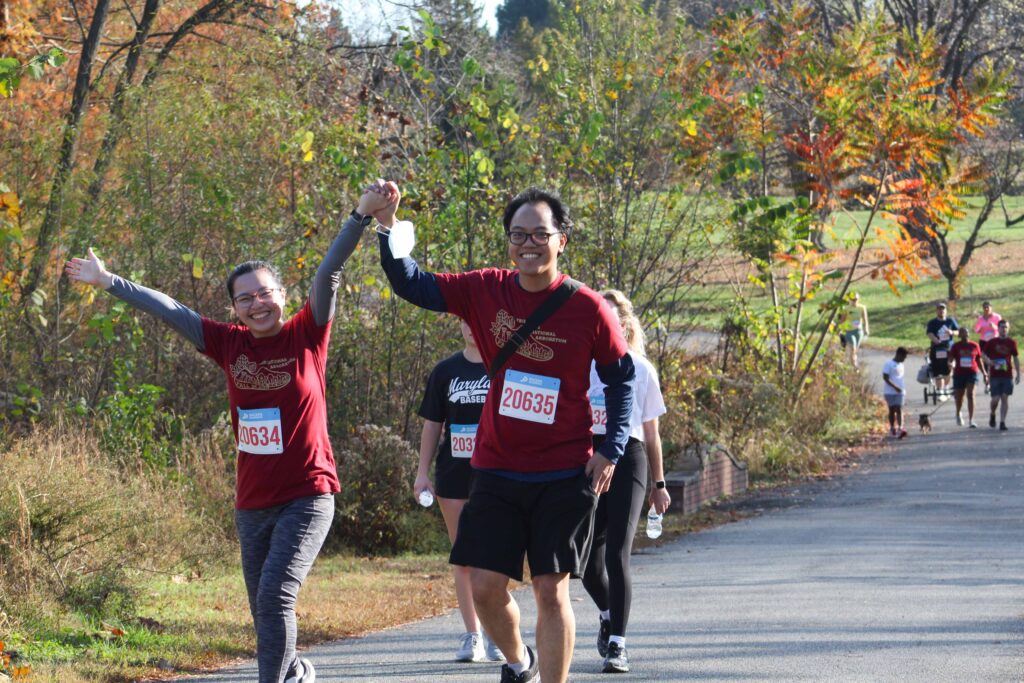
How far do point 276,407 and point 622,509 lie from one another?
2063 mm

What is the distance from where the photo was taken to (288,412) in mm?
5848

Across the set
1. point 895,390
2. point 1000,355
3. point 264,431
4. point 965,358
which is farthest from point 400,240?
point 965,358

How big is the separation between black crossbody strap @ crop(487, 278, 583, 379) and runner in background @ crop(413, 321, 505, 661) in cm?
205

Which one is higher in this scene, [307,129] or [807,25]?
[807,25]

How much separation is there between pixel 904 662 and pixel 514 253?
330 cm

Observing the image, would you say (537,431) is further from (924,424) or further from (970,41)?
(970,41)

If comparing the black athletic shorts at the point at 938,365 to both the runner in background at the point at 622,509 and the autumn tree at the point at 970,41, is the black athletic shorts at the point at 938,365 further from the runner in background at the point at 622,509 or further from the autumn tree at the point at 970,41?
the runner in background at the point at 622,509

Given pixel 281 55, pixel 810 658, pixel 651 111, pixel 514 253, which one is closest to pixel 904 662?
pixel 810 658

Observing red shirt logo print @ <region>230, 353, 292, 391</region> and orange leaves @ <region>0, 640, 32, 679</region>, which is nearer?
red shirt logo print @ <region>230, 353, 292, 391</region>

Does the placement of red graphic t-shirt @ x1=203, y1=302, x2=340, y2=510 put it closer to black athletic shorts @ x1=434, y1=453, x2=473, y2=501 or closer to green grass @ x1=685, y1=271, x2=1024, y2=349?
black athletic shorts @ x1=434, y1=453, x2=473, y2=501

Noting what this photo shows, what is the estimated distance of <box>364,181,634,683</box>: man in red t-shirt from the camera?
544 centimetres

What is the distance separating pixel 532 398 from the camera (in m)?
5.39

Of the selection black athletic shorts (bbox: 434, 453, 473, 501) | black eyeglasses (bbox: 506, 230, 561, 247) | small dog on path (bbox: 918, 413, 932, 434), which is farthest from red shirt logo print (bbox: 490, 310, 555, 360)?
small dog on path (bbox: 918, 413, 932, 434)

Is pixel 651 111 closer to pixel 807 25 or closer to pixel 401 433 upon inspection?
pixel 401 433
